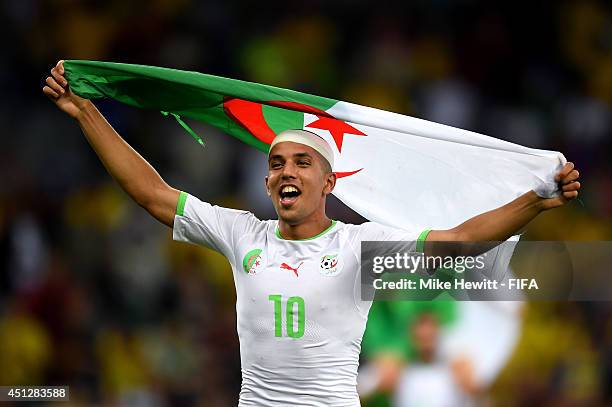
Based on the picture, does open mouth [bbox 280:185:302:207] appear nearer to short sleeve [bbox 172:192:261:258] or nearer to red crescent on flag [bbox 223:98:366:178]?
short sleeve [bbox 172:192:261:258]

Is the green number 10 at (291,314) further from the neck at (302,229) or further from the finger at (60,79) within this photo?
the finger at (60,79)

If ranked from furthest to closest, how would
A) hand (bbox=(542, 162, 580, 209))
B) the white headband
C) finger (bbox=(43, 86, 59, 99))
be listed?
finger (bbox=(43, 86, 59, 99)), the white headband, hand (bbox=(542, 162, 580, 209))

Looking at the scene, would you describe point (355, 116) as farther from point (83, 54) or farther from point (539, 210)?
point (83, 54)

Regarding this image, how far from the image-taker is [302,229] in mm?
5863

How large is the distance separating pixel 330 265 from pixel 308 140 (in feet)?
2.04

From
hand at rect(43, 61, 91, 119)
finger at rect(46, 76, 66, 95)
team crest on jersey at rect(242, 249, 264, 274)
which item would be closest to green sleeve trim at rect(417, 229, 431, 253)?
team crest on jersey at rect(242, 249, 264, 274)

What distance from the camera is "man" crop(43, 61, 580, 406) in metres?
5.64

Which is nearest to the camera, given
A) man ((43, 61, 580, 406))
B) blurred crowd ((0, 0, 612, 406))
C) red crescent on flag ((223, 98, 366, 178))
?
man ((43, 61, 580, 406))

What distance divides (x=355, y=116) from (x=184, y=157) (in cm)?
617

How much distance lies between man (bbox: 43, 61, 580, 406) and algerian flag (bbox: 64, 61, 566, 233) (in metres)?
0.24

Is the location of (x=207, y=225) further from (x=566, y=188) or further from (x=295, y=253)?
(x=566, y=188)

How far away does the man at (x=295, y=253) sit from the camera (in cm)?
564

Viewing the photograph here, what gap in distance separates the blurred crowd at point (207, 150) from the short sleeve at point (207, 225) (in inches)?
152

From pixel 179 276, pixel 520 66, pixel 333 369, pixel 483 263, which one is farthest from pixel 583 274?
pixel 520 66
